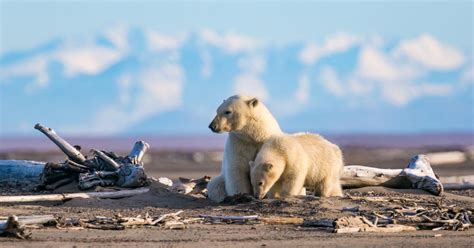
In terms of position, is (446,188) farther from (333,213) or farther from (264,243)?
(264,243)

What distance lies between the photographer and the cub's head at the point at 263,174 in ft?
43.5

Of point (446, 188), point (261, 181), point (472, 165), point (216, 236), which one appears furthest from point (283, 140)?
point (472, 165)

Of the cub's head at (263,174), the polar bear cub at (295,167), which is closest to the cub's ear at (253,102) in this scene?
the polar bear cub at (295,167)

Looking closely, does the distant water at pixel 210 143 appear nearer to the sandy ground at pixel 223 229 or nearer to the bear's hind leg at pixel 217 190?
the bear's hind leg at pixel 217 190

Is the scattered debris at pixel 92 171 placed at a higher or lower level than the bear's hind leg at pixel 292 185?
higher

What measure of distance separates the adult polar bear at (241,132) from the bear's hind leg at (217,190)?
24cm

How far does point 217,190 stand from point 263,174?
140 cm

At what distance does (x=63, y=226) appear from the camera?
460 inches

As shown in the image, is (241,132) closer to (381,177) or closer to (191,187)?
(191,187)

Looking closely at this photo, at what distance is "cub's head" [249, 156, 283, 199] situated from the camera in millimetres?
13258

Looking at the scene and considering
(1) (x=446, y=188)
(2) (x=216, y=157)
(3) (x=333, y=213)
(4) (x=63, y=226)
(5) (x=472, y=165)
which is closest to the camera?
(4) (x=63, y=226)

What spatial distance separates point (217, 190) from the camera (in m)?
14.6

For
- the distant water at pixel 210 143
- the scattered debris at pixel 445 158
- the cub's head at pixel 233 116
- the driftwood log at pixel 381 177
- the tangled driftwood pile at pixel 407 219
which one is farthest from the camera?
the distant water at pixel 210 143

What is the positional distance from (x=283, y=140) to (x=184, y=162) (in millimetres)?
24488
